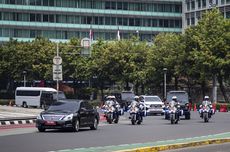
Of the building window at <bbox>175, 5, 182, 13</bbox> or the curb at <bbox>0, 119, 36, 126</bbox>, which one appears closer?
the curb at <bbox>0, 119, 36, 126</bbox>

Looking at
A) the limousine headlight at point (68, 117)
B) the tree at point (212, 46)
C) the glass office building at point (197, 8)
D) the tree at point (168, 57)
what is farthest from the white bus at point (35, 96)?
the glass office building at point (197, 8)

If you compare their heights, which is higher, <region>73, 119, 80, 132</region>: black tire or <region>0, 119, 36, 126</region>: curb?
<region>73, 119, 80, 132</region>: black tire

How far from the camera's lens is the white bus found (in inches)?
2662

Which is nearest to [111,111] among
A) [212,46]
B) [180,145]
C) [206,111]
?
[206,111]

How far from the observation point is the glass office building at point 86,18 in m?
104

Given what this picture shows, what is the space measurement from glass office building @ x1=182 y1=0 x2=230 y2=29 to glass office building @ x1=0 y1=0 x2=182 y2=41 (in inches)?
106

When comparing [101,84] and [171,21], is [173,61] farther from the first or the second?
[171,21]

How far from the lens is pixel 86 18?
354 ft

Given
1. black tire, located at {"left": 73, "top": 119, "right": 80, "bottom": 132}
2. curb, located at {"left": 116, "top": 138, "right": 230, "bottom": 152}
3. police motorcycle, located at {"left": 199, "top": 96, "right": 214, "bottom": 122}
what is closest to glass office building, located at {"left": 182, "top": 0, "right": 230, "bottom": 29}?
police motorcycle, located at {"left": 199, "top": 96, "right": 214, "bottom": 122}

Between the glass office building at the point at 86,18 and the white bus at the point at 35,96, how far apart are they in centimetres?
3352

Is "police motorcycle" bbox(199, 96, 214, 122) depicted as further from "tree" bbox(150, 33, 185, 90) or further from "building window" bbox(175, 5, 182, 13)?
"building window" bbox(175, 5, 182, 13)

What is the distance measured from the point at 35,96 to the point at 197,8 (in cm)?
4850

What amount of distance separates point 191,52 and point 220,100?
15.3m

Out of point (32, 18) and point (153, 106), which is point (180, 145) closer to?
point (153, 106)
